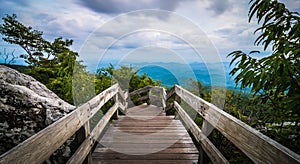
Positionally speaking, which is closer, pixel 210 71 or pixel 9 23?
pixel 210 71

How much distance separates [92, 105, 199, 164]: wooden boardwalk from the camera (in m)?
2.65

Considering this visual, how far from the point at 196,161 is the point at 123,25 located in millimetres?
5661

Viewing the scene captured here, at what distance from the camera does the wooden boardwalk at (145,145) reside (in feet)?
8.70

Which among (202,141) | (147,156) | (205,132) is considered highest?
(205,132)

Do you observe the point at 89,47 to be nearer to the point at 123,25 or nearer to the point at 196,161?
the point at 123,25

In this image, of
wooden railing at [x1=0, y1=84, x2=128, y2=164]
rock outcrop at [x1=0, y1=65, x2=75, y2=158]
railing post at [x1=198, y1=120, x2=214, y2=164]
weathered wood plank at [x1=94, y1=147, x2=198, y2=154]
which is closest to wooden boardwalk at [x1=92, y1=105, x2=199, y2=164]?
weathered wood plank at [x1=94, y1=147, x2=198, y2=154]

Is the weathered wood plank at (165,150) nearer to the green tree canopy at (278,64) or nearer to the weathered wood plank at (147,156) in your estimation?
the weathered wood plank at (147,156)

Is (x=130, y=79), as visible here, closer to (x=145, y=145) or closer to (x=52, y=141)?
(x=145, y=145)

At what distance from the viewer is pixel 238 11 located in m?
3.77

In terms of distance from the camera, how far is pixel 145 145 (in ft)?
10.1

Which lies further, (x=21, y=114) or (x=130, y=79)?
(x=130, y=79)

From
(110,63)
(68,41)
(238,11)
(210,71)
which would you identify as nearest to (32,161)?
(238,11)

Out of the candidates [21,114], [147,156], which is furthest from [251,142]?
[21,114]

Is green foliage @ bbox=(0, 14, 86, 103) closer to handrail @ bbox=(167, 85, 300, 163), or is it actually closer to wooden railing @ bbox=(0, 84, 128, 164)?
wooden railing @ bbox=(0, 84, 128, 164)
